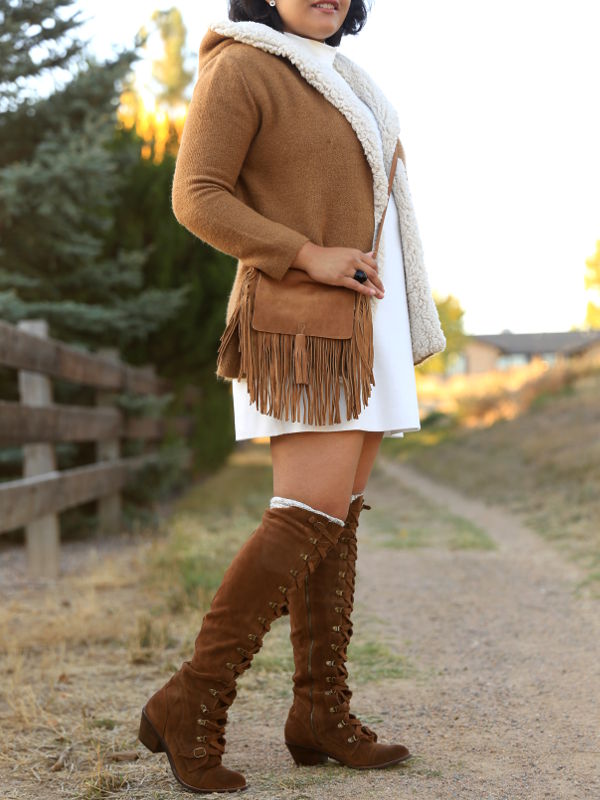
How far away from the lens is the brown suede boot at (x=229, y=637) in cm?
192

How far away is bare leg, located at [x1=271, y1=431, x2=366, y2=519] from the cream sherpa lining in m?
0.31

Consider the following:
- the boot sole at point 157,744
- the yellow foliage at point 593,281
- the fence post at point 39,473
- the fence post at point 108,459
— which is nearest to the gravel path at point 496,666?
the boot sole at point 157,744

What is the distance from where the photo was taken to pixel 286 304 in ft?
6.25

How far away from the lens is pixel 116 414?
6.50m

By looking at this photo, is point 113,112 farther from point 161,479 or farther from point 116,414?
point 161,479

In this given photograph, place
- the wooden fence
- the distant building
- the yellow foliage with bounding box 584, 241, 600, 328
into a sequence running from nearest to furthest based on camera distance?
1. the wooden fence
2. the yellow foliage with bounding box 584, 241, 600, 328
3. the distant building

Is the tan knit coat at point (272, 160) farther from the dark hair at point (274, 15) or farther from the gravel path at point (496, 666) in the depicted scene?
the gravel path at point (496, 666)

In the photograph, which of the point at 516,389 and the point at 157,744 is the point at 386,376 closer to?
the point at 157,744

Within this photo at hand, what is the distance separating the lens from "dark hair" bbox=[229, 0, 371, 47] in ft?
6.95

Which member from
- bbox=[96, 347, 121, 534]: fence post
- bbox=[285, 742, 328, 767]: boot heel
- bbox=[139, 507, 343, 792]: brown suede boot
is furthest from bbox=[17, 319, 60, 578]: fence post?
bbox=[139, 507, 343, 792]: brown suede boot

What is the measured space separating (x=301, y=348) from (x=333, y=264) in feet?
0.61

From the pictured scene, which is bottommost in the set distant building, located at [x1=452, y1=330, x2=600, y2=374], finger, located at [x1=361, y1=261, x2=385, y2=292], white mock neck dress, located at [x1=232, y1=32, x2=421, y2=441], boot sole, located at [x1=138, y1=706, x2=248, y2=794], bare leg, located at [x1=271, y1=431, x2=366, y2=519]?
boot sole, located at [x1=138, y1=706, x2=248, y2=794]

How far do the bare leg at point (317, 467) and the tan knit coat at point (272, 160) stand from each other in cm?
23

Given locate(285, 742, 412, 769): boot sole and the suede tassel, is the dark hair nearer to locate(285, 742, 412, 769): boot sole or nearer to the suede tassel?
the suede tassel
